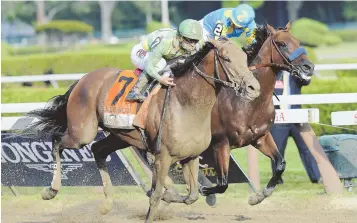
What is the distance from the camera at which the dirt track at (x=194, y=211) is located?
22.3 feet

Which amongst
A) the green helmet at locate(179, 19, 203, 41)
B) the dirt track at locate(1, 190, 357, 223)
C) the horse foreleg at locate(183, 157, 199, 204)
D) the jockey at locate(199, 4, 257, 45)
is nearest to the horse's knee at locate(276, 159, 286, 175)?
the dirt track at locate(1, 190, 357, 223)

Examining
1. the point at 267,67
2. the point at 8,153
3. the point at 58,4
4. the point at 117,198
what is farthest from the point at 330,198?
the point at 58,4

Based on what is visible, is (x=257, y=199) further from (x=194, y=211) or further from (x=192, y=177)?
(x=192, y=177)

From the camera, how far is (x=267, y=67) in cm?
677

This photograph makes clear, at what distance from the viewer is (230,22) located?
673cm

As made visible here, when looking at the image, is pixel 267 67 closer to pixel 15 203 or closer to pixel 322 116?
pixel 15 203

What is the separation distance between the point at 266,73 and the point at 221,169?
2.80ft

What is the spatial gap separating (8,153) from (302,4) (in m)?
38.7

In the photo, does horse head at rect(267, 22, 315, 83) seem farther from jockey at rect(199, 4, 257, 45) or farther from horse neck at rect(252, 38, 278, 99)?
jockey at rect(199, 4, 257, 45)

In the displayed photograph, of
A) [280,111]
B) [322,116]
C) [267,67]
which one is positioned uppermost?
[267,67]

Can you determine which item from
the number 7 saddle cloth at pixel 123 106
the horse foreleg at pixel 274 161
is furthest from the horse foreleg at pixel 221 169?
the number 7 saddle cloth at pixel 123 106

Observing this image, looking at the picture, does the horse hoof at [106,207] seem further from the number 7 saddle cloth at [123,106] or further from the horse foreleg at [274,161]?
the horse foreleg at [274,161]

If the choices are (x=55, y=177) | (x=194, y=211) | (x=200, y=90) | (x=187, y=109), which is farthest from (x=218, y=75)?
(x=194, y=211)

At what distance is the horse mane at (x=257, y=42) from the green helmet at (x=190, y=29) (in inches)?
51.8
